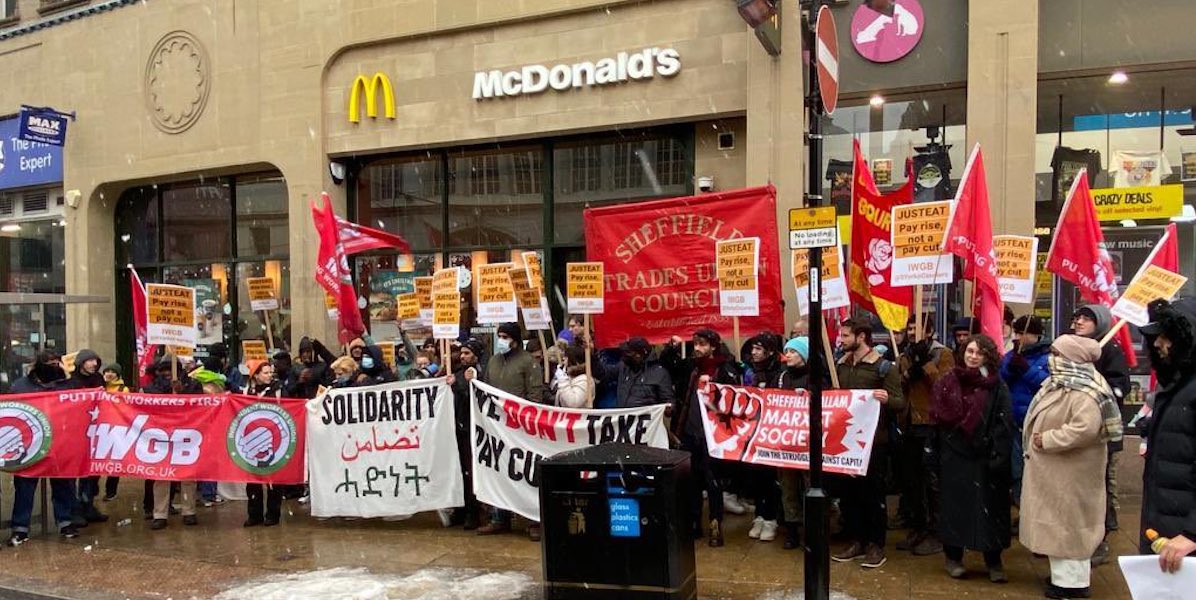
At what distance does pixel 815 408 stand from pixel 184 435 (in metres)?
6.04

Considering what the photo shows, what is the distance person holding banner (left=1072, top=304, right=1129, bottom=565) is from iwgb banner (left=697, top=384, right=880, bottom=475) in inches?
61.1

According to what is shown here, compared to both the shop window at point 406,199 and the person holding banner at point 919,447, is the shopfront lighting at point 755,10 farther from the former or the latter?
the shop window at point 406,199

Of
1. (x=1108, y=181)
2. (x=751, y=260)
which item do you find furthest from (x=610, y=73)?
(x=1108, y=181)

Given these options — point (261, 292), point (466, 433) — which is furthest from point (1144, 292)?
point (261, 292)

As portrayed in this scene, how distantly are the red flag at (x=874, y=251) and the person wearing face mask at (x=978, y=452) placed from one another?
4.94ft

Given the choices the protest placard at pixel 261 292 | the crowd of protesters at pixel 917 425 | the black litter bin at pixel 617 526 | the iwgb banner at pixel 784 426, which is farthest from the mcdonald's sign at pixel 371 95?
the black litter bin at pixel 617 526

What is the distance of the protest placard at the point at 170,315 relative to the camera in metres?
9.02

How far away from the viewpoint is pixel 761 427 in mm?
6953

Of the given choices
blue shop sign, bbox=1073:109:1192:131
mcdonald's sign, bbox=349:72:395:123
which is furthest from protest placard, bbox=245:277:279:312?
blue shop sign, bbox=1073:109:1192:131

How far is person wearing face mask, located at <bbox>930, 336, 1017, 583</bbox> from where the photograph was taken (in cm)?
598

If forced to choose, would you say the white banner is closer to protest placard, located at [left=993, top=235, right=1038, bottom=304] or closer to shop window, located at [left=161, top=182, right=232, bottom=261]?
protest placard, located at [left=993, top=235, right=1038, bottom=304]

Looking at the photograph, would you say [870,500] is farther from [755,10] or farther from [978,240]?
[755,10]

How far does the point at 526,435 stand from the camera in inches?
300

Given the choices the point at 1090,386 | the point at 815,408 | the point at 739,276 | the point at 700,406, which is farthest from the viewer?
the point at 739,276
